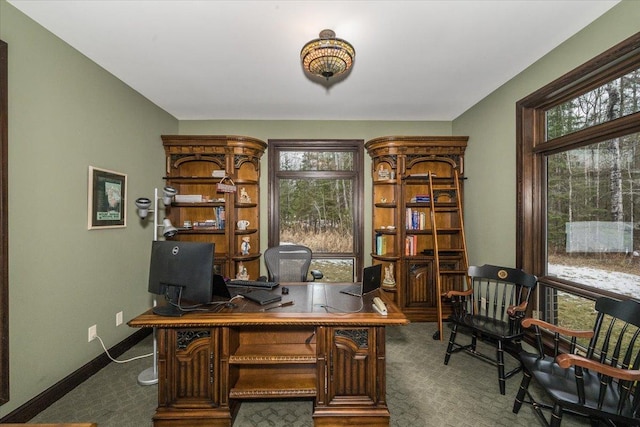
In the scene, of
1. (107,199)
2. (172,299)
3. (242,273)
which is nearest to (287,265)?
(242,273)

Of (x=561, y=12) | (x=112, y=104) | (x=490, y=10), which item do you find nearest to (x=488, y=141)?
(x=561, y=12)

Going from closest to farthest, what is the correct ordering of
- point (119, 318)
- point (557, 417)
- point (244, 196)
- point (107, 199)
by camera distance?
point (557, 417)
point (107, 199)
point (119, 318)
point (244, 196)

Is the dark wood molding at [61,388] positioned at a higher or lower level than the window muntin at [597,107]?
lower

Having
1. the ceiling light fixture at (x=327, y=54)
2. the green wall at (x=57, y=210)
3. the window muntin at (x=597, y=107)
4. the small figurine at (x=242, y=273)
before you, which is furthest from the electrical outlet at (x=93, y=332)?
the window muntin at (x=597, y=107)

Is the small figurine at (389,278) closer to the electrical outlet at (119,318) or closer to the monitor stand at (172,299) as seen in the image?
the monitor stand at (172,299)

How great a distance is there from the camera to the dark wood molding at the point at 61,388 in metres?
1.90

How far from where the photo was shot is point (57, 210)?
2176mm

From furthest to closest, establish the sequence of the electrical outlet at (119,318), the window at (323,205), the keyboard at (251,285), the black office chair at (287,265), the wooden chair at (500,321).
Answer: the window at (323,205) → the black office chair at (287,265) → the electrical outlet at (119,318) → the keyboard at (251,285) → the wooden chair at (500,321)

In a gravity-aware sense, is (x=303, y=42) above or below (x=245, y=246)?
above

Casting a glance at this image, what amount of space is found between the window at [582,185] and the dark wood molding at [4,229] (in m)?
4.06

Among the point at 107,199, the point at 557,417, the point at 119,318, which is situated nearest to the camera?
the point at 557,417

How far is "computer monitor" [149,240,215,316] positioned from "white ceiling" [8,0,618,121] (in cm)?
164

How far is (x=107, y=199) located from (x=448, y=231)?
3979 millimetres

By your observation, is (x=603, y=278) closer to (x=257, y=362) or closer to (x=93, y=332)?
(x=257, y=362)
